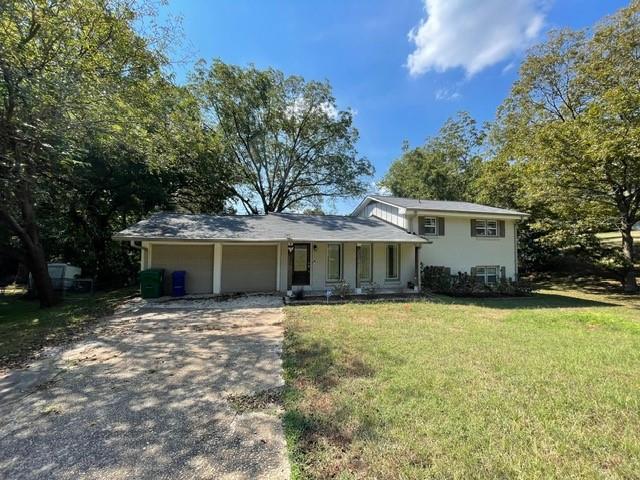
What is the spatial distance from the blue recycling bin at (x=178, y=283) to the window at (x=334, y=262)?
585cm

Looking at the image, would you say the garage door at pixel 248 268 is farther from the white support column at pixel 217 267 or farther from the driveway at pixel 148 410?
the driveway at pixel 148 410

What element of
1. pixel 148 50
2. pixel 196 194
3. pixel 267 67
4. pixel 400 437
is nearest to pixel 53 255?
pixel 196 194

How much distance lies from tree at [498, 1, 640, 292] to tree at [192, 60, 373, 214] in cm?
1194

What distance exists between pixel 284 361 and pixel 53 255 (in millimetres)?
19498

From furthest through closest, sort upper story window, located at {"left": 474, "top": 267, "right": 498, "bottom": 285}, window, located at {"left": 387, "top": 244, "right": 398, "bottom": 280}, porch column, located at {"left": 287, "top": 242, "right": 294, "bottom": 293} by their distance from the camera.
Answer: upper story window, located at {"left": 474, "top": 267, "right": 498, "bottom": 285}, window, located at {"left": 387, "top": 244, "right": 398, "bottom": 280}, porch column, located at {"left": 287, "top": 242, "right": 294, "bottom": 293}

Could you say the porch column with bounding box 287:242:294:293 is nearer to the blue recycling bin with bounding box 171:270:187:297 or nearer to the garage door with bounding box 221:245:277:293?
the garage door with bounding box 221:245:277:293

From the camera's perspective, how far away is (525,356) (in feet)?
17.4

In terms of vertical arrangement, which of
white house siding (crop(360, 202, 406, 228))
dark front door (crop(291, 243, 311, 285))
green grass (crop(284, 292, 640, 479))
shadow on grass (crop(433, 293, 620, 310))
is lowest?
green grass (crop(284, 292, 640, 479))

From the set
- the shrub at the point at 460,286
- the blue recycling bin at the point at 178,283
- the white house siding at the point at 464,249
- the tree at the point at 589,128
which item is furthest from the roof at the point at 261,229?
the tree at the point at 589,128

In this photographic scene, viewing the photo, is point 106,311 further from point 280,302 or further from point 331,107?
point 331,107

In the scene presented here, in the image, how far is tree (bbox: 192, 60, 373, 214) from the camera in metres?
21.9

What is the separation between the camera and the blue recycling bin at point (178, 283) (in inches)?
462

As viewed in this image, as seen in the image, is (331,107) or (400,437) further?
(331,107)

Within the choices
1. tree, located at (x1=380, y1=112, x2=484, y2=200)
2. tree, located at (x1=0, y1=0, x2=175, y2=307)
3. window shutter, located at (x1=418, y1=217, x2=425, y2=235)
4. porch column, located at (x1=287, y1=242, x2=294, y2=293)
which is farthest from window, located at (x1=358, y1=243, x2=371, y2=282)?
tree, located at (x1=380, y1=112, x2=484, y2=200)
